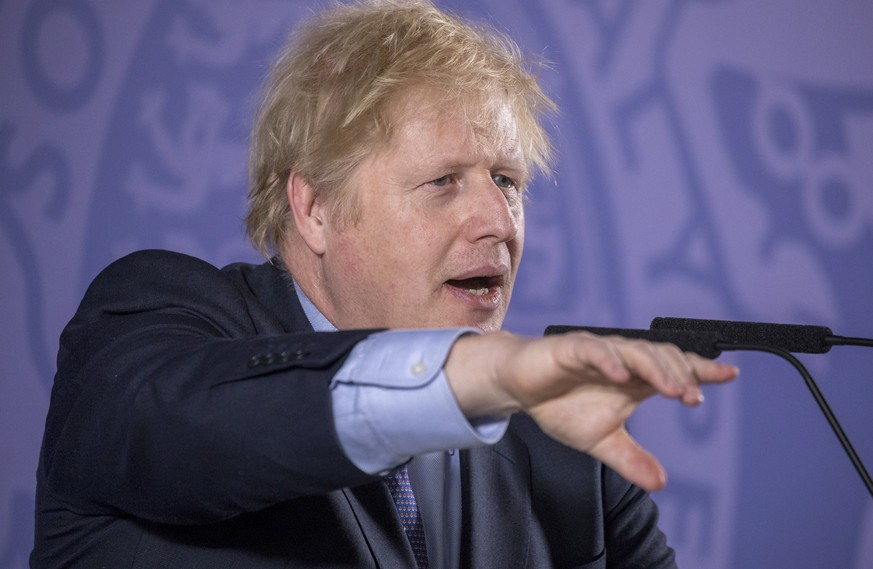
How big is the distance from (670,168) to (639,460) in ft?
5.27

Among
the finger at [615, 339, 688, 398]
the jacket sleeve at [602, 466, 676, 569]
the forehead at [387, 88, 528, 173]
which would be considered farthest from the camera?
the jacket sleeve at [602, 466, 676, 569]

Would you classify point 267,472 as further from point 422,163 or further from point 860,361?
point 860,361

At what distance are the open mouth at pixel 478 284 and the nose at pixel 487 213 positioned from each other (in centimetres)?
6

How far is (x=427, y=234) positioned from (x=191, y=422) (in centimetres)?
60

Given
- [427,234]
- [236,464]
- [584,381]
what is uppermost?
[427,234]

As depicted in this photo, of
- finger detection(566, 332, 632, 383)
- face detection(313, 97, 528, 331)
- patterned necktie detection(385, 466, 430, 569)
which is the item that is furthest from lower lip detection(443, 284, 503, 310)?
finger detection(566, 332, 632, 383)

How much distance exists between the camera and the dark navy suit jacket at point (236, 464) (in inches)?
33.9

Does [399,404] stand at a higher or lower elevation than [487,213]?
lower

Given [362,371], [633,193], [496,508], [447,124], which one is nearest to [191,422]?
[362,371]

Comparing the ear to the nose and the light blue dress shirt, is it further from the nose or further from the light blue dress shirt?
the light blue dress shirt

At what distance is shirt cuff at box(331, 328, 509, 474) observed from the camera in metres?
0.79

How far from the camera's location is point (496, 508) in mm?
1359

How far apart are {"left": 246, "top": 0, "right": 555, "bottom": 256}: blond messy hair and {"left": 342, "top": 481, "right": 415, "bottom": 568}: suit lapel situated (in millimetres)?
429

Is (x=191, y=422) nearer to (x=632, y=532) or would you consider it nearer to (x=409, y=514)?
(x=409, y=514)
